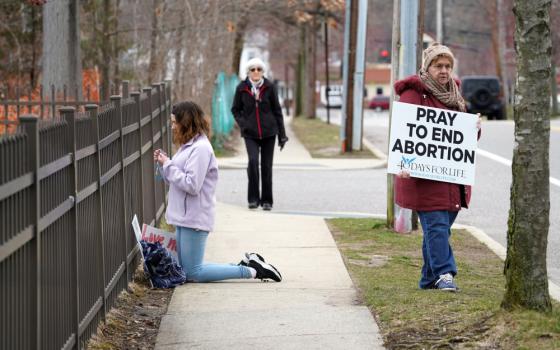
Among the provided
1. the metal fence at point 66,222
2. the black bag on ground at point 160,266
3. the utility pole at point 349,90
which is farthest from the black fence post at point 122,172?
the utility pole at point 349,90

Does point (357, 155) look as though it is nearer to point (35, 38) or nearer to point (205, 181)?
point (35, 38)

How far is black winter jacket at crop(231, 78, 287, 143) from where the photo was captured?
525 inches

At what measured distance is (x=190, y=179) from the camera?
7918mm

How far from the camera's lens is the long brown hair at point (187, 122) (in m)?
8.11

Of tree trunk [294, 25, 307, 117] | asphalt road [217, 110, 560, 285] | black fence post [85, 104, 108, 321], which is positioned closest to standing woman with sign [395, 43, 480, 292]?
asphalt road [217, 110, 560, 285]

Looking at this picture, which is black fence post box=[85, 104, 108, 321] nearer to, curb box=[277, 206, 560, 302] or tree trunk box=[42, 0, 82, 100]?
curb box=[277, 206, 560, 302]

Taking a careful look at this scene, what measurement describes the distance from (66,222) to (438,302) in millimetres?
2592

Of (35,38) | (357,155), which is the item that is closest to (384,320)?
(357,155)

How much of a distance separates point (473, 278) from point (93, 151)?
3.42 meters

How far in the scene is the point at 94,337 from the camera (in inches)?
254

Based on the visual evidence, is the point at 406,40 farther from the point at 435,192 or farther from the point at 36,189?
the point at 36,189

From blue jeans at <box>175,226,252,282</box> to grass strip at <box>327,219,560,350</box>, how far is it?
0.89 metres

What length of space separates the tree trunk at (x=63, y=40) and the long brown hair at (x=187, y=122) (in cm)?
989

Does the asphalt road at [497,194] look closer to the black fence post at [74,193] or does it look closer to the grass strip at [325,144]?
the grass strip at [325,144]
